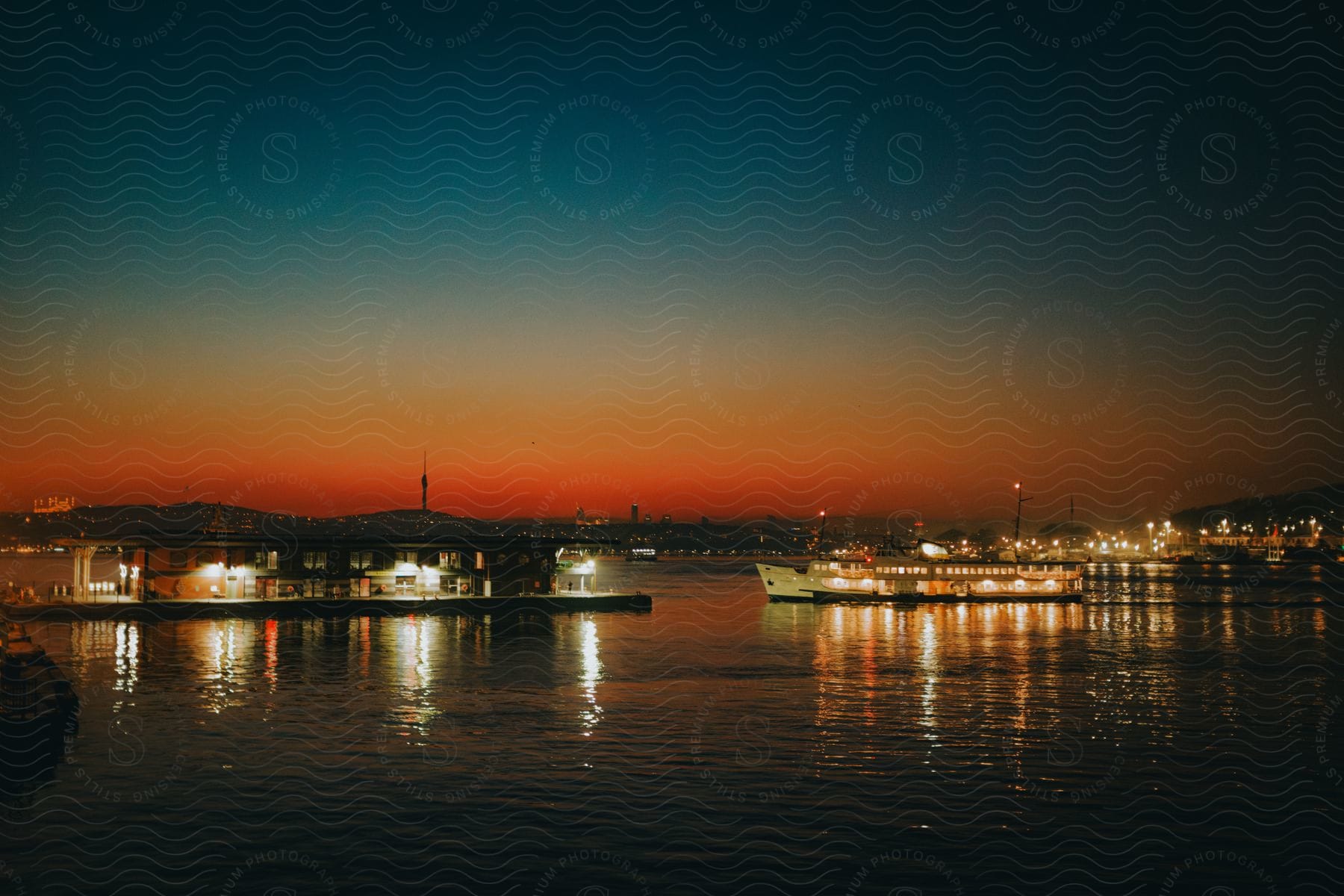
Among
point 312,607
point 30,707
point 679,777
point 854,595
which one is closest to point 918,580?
point 854,595

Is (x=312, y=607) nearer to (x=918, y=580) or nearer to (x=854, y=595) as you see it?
(x=854, y=595)

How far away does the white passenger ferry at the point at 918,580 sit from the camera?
94000 millimetres

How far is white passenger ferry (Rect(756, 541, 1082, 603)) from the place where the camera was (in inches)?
3701

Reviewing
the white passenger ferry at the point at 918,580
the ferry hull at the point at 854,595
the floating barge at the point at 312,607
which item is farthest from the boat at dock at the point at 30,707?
the white passenger ferry at the point at 918,580

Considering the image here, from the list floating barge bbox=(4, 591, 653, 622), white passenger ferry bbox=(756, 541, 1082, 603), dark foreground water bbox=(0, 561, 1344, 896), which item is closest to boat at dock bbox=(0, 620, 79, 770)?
dark foreground water bbox=(0, 561, 1344, 896)

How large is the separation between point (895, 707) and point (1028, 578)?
75108 mm

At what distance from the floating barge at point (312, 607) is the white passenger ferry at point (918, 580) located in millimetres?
22341

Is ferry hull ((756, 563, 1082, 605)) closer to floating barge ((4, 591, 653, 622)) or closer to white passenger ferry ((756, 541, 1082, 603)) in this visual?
white passenger ferry ((756, 541, 1082, 603))

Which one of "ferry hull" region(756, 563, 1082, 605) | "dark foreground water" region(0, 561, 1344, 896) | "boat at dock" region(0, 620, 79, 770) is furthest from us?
"ferry hull" region(756, 563, 1082, 605)

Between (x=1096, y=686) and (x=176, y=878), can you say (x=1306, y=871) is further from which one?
(x=1096, y=686)

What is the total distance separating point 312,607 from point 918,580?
176ft

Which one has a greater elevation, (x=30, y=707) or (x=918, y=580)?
(x=30, y=707)

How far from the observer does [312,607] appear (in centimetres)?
6738

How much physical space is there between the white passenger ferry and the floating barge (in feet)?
73.3
